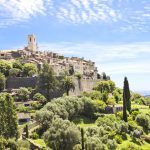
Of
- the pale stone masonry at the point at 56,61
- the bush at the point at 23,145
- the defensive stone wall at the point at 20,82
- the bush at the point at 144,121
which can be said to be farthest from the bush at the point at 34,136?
the pale stone masonry at the point at 56,61

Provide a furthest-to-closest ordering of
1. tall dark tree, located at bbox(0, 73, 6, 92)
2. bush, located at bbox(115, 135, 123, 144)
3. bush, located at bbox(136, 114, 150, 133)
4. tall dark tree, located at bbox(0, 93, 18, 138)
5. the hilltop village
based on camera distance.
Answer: tall dark tree, located at bbox(0, 73, 6, 92) < bush, located at bbox(136, 114, 150, 133) < bush, located at bbox(115, 135, 123, 144) < tall dark tree, located at bbox(0, 93, 18, 138) < the hilltop village

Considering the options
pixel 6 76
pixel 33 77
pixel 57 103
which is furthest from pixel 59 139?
pixel 6 76

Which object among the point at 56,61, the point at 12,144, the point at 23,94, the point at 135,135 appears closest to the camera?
the point at 12,144

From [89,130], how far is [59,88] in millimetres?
29985

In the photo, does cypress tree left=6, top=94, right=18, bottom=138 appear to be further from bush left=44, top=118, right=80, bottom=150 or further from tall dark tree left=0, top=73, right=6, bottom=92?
tall dark tree left=0, top=73, right=6, bottom=92

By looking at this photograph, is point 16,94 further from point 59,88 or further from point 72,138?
point 72,138

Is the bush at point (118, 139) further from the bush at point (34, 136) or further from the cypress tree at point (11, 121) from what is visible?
the cypress tree at point (11, 121)

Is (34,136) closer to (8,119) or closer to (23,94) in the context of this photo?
(8,119)

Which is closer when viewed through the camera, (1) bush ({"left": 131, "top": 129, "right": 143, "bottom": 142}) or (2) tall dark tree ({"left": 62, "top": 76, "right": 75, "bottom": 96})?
(1) bush ({"left": 131, "top": 129, "right": 143, "bottom": 142})

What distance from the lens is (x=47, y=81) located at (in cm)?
9638

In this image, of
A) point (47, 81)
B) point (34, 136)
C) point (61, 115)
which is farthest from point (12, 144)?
point (47, 81)

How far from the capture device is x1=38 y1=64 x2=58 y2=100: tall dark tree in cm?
9619

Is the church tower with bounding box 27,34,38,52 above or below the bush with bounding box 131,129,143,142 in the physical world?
above

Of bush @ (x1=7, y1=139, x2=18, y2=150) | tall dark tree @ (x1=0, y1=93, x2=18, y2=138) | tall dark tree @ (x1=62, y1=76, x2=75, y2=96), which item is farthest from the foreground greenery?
tall dark tree @ (x1=62, y1=76, x2=75, y2=96)
